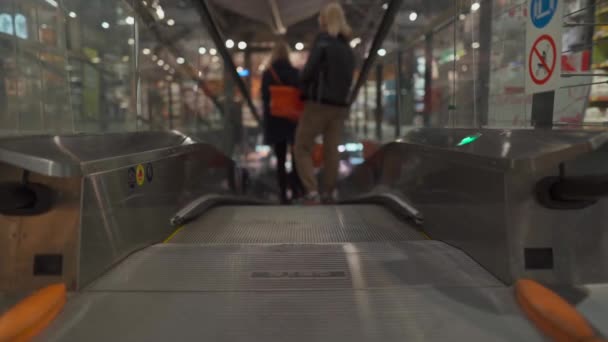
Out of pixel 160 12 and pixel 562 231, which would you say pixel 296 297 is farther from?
pixel 160 12

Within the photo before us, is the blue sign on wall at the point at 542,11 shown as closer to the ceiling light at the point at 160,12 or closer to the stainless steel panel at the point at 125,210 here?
the stainless steel panel at the point at 125,210

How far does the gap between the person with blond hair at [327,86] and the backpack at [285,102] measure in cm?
80

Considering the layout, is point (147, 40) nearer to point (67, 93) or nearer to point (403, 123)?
point (67, 93)

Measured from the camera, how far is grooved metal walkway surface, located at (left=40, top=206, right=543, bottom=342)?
1.44 m

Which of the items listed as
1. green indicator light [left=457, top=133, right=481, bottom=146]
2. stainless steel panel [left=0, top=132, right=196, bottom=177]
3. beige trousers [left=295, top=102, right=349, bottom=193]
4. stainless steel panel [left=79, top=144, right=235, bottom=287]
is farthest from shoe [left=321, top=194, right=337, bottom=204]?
green indicator light [left=457, top=133, right=481, bottom=146]

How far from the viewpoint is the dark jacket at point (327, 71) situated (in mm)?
4473

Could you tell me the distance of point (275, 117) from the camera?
6102 mm

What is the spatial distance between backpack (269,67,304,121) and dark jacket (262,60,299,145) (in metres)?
0.41

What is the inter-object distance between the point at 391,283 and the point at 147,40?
3.21m

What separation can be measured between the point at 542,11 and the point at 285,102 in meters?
3.73

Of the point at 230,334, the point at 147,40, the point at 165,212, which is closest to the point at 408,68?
the point at 147,40

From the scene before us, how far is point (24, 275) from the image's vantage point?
1723 millimetres

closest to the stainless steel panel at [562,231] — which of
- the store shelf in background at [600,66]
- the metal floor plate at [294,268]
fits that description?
the metal floor plate at [294,268]

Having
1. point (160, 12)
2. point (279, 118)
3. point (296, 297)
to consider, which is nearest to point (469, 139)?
point (296, 297)
